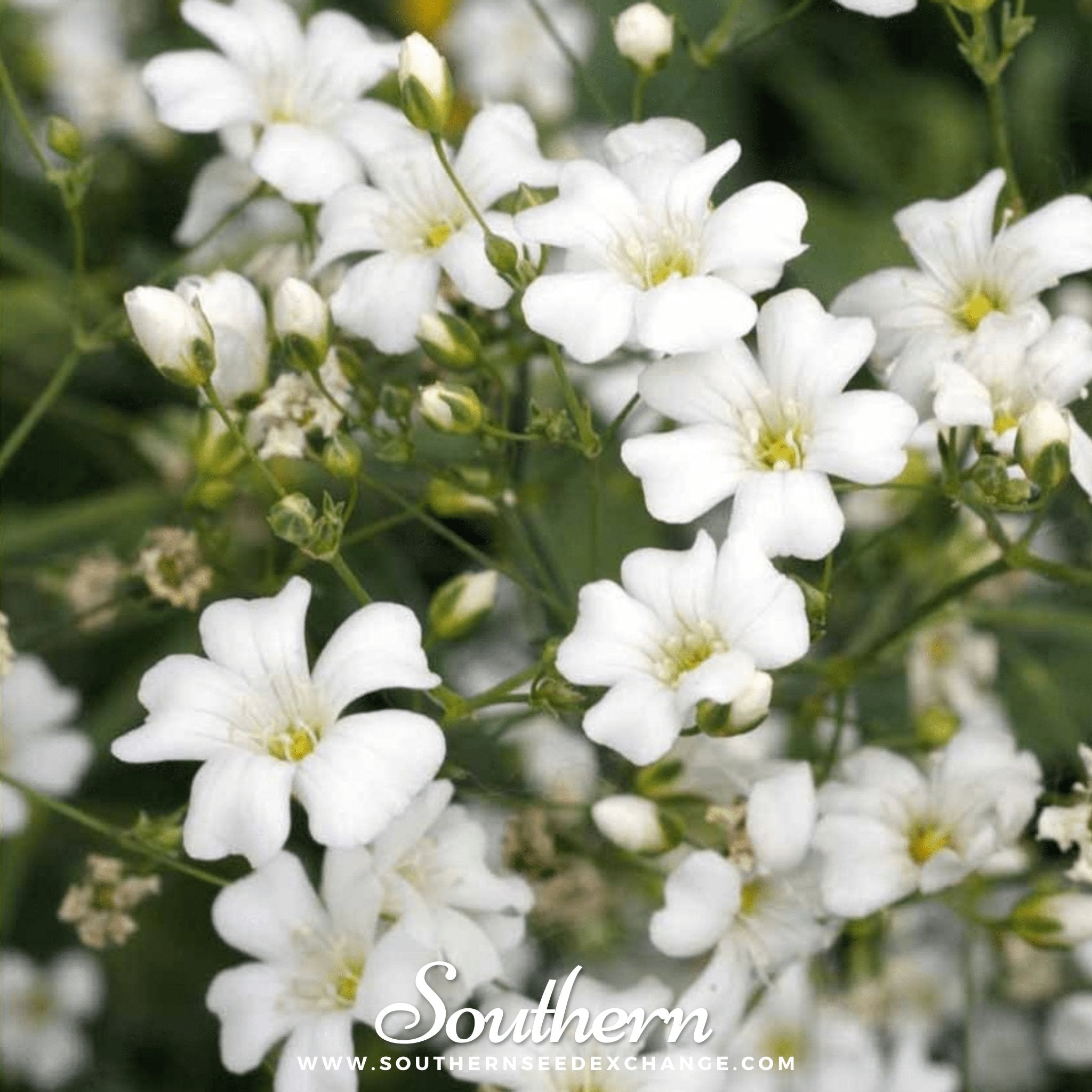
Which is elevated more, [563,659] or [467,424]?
[467,424]

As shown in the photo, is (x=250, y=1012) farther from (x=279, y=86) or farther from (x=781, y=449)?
(x=279, y=86)

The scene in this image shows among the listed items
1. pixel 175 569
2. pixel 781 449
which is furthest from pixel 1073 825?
pixel 175 569

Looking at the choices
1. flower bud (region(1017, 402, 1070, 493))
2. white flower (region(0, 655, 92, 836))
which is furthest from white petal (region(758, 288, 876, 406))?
white flower (region(0, 655, 92, 836))

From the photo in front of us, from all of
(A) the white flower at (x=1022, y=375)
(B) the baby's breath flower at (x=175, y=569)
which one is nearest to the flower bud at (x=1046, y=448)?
(A) the white flower at (x=1022, y=375)

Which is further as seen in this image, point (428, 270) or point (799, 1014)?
point (799, 1014)

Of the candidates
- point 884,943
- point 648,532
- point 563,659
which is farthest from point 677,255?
point 884,943

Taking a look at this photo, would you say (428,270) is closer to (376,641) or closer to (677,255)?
(677,255)
